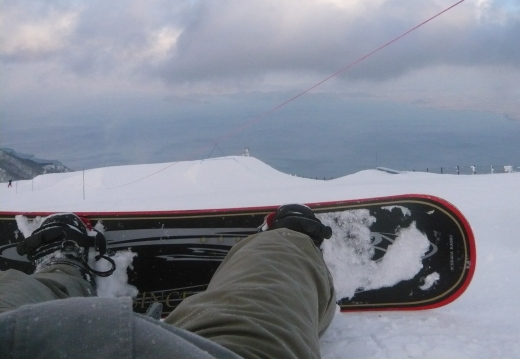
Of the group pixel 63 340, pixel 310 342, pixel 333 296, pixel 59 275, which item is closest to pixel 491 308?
pixel 333 296

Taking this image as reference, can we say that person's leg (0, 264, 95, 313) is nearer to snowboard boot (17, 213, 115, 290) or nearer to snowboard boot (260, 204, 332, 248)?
snowboard boot (17, 213, 115, 290)

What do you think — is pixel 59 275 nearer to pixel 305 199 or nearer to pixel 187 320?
pixel 187 320

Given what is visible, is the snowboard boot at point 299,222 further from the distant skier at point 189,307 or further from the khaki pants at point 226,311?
the khaki pants at point 226,311

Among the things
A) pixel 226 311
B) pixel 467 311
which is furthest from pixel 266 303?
pixel 467 311

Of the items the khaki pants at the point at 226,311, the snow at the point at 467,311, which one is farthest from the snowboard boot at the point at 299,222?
the khaki pants at the point at 226,311

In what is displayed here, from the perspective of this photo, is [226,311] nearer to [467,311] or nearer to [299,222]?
[299,222]

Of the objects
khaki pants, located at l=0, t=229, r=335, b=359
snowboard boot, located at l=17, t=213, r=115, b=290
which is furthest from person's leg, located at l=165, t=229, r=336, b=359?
snowboard boot, located at l=17, t=213, r=115, b=290
